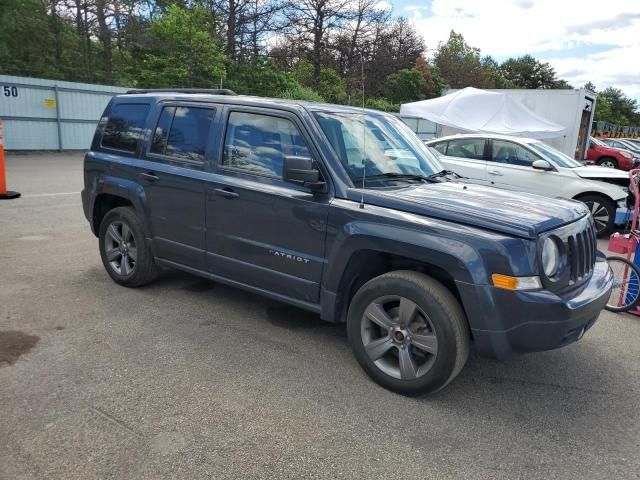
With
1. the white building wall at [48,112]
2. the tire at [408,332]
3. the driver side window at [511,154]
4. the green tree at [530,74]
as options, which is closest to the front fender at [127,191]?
the tire at [408,332]

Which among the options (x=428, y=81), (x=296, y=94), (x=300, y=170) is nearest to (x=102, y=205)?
(x=300, y=170)

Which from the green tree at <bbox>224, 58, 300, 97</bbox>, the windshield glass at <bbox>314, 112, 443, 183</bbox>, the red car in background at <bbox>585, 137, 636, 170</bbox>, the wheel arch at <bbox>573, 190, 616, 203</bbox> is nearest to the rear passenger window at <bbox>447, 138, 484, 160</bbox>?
the wheel arch at <bbox>573, 190, 616, 203</bbox>

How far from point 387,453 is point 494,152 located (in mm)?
7888

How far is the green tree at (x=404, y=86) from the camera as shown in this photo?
39.3 metres

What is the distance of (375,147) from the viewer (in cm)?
408

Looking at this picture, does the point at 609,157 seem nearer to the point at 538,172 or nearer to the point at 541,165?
the point at 538,172

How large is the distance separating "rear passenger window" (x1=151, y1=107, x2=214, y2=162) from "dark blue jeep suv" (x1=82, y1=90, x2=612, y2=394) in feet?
0.04

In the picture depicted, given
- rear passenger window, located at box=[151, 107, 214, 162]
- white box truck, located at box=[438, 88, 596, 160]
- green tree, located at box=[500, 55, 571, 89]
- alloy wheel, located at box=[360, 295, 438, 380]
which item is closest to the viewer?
alloy wheel, located at box=[360, 295, 438, 380]

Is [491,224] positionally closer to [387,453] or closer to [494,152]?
[387,453]

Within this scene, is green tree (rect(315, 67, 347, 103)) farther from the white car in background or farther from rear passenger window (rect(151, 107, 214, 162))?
rear passenger window (rect(151, 107, 214, 162))

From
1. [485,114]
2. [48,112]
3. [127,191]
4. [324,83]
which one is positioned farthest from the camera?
[324,83]

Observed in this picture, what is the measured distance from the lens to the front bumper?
2.95 metres

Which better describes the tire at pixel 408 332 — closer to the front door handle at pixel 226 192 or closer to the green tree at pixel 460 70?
the front door handle at pixel 226 192

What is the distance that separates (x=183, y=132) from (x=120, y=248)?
1.45 metres
